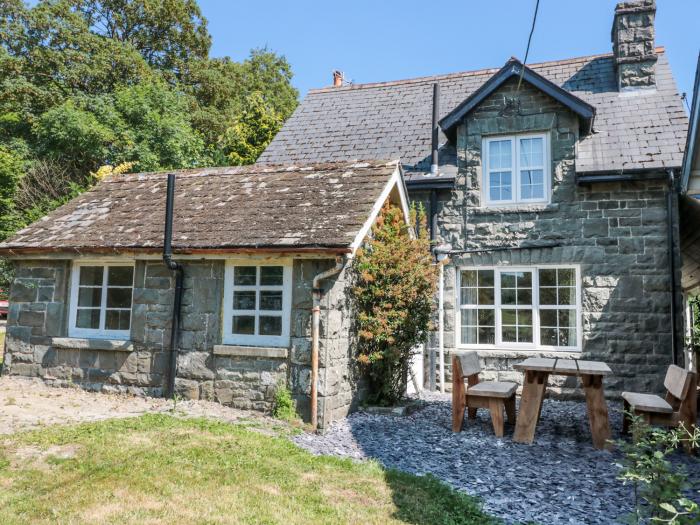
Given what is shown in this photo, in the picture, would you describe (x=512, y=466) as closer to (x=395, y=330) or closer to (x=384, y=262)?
(x=395, y=330)

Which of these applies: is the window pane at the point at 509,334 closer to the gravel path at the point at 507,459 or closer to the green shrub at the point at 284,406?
the gravel path at the point at 507,459

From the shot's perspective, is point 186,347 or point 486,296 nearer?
point 186,347

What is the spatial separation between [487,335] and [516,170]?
3.53 metres

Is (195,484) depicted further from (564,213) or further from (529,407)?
(564,213)

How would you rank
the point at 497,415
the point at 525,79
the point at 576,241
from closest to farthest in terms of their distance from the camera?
the point at 497,415, the point at 576,241, the point at 525,79

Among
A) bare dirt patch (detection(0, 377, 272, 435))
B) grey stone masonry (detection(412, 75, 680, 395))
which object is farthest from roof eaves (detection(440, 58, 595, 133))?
bare dirt patch (detection(0, 377, 272, 435))

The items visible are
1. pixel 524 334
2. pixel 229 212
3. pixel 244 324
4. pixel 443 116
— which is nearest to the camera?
pixel 244 324

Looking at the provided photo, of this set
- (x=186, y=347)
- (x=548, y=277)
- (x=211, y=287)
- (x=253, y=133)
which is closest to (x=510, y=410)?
(x=548, y=277)

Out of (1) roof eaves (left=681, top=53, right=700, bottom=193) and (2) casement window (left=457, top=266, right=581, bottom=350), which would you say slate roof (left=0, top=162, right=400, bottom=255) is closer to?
(2) casement window (left=457, top=266, right=581, bottom=350)

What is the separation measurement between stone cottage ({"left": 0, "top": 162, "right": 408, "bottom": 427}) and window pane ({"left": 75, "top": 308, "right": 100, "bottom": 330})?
0.06 feet

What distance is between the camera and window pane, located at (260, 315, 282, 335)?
28.8 feet

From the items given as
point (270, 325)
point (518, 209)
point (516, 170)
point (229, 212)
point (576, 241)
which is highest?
point (516, 170)

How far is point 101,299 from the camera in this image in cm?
1013

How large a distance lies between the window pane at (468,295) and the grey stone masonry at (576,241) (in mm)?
198
